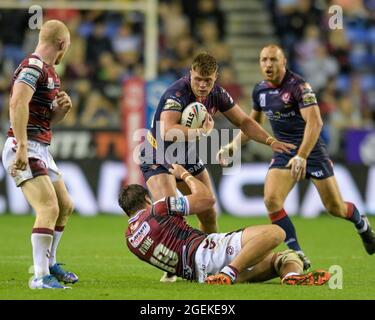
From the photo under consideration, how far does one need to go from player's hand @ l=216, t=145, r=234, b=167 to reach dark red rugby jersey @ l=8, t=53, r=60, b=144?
223 cm

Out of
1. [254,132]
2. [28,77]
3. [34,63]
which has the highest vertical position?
[34,63]

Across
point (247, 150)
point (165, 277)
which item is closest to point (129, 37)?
point (247, 150)

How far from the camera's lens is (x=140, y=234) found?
895cm

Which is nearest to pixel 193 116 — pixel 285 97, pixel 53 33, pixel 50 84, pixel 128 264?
pixel 50 84

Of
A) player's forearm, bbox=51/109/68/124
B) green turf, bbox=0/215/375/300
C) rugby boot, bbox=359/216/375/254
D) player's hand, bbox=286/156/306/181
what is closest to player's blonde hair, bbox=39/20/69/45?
player's forearm, bbox=51/109/68/124

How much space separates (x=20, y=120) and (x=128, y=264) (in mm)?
3417

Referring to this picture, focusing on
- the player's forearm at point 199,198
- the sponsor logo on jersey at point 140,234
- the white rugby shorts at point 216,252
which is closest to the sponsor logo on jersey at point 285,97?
the player's forearm at point 199,198

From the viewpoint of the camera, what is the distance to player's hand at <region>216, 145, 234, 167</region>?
1056 cm

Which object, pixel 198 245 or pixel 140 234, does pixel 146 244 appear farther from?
pixel 198 245

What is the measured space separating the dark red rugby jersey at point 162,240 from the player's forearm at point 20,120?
4.47ft

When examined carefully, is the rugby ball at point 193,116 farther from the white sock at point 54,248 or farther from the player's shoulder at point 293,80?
the player's shoulder at point 293,80

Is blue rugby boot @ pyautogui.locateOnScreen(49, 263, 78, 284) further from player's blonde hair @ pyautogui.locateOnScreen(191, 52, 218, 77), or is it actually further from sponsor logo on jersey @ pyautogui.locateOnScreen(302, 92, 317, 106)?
sponsor logo on jersey @ pyautogui.locateOnScreen(302, 92, 317, 106)

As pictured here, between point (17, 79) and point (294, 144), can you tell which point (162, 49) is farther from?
point (17, 79)
